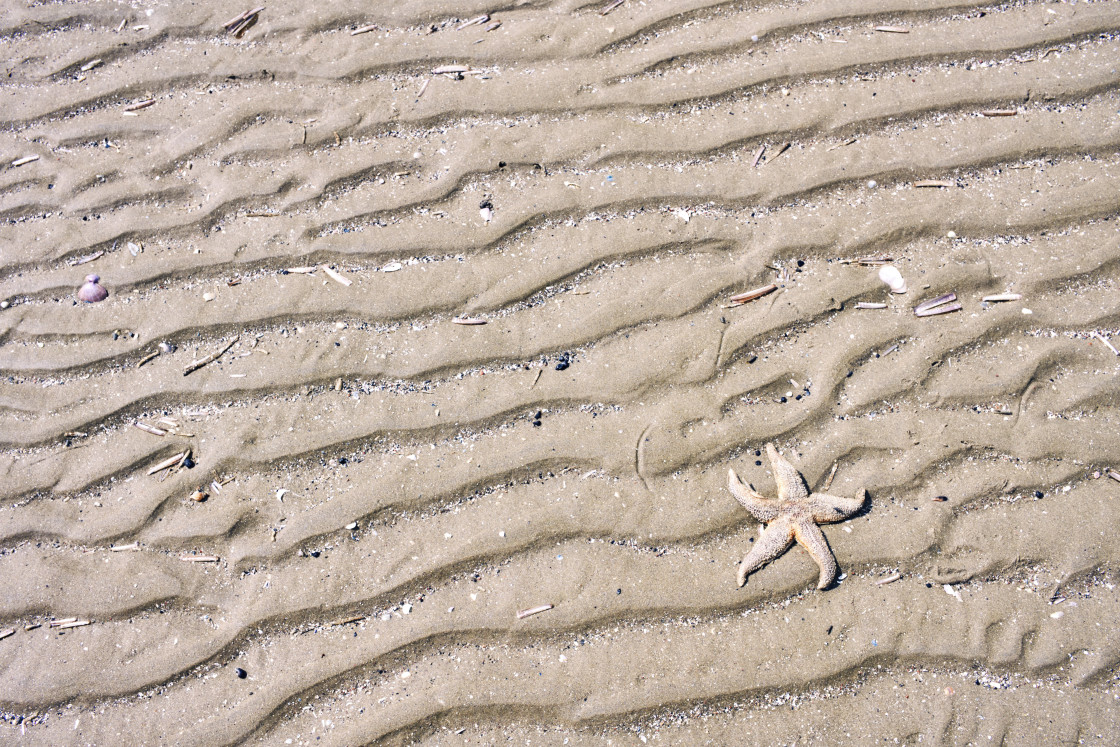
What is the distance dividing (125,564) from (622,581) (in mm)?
2064

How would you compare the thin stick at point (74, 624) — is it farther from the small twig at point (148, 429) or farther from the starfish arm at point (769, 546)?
the starfish arm at point (769, 546)

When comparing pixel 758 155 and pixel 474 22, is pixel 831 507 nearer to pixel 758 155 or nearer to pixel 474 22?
pixel 758 155

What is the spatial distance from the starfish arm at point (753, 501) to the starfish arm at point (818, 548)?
0.11 meters

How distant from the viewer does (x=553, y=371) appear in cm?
276

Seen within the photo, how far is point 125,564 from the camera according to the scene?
2654mm

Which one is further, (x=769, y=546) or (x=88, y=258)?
(x=88, y=258)

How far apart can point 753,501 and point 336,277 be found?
2048 millimetres

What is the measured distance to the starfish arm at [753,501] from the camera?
2527 millimetres

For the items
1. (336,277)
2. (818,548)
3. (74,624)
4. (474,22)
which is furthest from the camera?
(474,22)

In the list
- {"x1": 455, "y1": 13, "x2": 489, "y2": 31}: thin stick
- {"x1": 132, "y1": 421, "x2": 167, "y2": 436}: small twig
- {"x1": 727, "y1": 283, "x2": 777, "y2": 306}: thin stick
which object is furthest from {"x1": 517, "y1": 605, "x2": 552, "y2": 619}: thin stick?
{"x1": 455, "y1": 13, "x2": 489, "y2": 31}: thin stick

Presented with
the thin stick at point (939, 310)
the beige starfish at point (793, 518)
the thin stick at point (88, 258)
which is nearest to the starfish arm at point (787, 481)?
the beige starfish at point (793, 518)

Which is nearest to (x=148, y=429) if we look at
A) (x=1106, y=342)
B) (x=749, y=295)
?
(x=749, y=295)

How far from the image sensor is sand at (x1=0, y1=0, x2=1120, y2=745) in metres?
2.51

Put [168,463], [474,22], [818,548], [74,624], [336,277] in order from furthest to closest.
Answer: [474,22] < [336,277] < [168,463] < [74,624] < [818,548]
